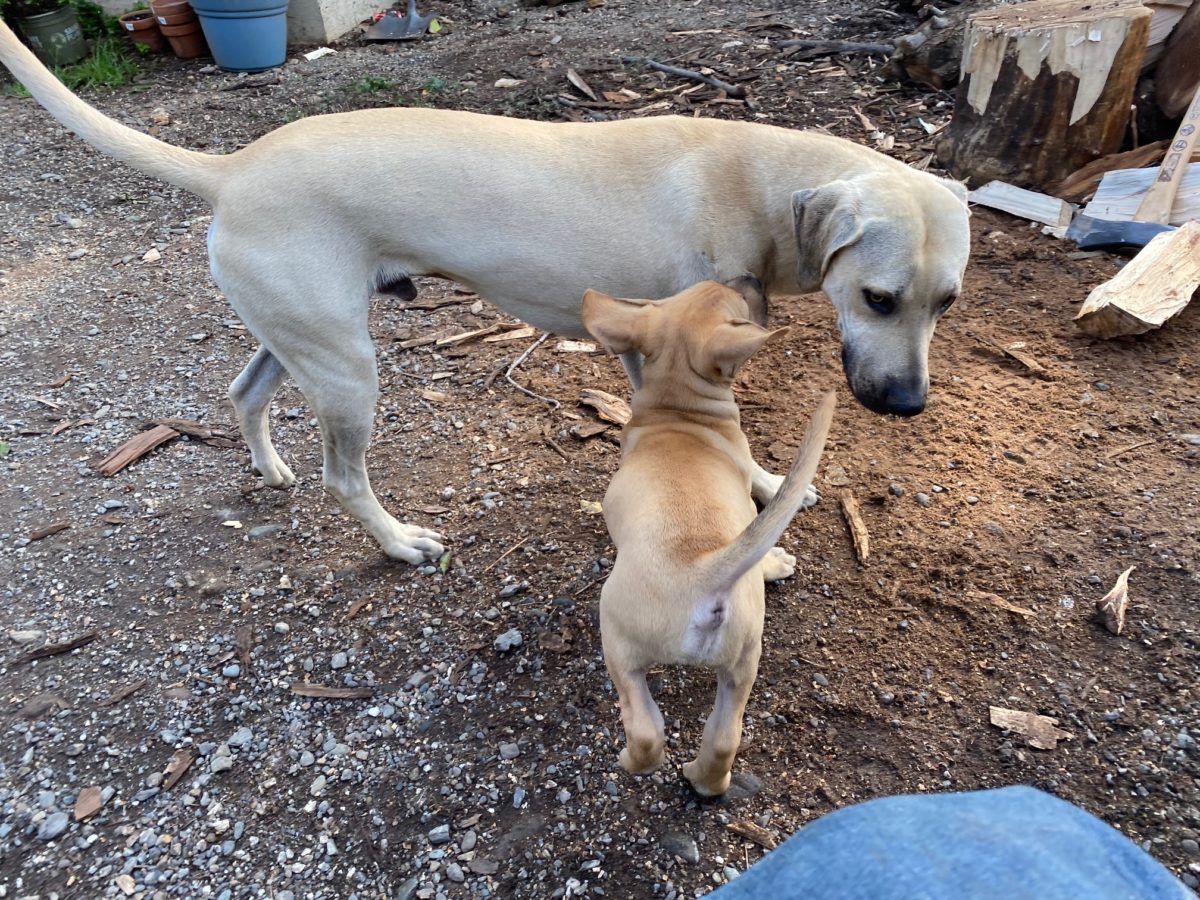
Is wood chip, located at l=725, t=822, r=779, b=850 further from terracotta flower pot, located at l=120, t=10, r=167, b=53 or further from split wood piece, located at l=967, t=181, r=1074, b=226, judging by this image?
terracotta flower pot, located at l=120, t=10, r=167, b=53

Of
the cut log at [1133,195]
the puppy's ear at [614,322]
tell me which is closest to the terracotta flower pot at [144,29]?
the puppy's ear at [614,322]

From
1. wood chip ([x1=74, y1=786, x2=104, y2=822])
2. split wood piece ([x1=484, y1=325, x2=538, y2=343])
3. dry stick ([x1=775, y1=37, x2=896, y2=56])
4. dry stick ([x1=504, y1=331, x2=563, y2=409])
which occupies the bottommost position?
split wood piece ([x1=484, y1=325, x2=538, y2=343])

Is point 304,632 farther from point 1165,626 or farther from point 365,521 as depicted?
point 1165,626

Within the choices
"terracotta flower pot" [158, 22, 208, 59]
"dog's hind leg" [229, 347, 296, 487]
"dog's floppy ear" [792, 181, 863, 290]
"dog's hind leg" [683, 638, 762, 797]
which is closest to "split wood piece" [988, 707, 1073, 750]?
"dog's hind leg" [683, 638, 762, 797]

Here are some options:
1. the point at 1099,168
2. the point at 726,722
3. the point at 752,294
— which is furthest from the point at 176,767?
the point at 1099,168

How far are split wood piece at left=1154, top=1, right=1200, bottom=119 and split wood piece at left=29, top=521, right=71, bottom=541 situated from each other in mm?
6831

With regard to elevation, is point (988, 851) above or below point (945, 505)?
above

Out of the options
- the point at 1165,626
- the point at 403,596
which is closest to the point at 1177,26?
the point at 1165,626

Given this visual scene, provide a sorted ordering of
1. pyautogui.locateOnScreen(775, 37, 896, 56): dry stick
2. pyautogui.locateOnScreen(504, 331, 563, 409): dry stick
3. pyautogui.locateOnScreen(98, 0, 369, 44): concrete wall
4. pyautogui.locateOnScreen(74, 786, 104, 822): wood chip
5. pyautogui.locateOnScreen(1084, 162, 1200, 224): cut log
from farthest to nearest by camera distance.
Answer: pyautogui.locateOnScreen(98, 0, 369, 44): concrete wall
pyautogui.locateOnScreen(775, 37, 896, 56): dry stick
pyautogui.locateOnScreen(1084, 162, 1200, 224): cut log
pyautogui.locateOnScreen(504, 331, 563, 409): dry stick
pyautogui.locateOnScreen(74, 786, 104, 822): wood chip

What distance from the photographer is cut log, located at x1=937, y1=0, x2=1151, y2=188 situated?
479 cm

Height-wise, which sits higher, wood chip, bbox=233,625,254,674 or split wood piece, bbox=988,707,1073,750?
split wood piece, bbox=988,707,1073,750

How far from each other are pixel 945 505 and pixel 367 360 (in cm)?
250

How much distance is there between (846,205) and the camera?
2.86m

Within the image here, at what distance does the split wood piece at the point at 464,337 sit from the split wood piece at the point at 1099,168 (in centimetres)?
382
